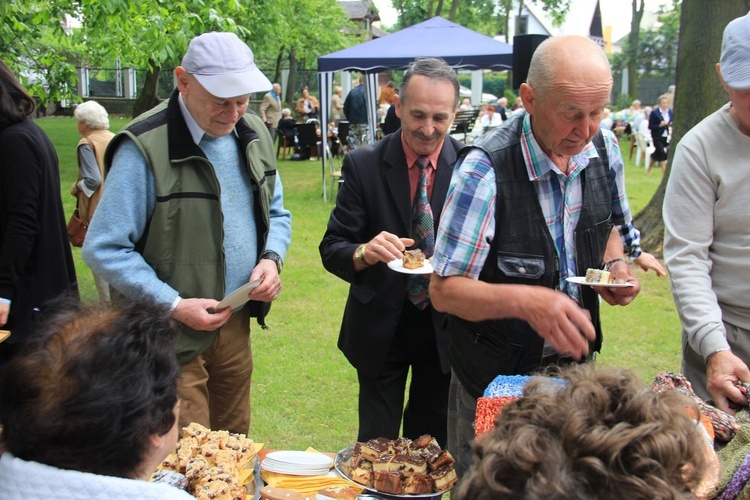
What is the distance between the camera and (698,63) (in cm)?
826

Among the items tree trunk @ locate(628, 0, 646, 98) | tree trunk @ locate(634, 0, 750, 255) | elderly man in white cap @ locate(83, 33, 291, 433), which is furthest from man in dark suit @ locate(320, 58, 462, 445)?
tree trunk @ locate(628, 0, 646, 98)

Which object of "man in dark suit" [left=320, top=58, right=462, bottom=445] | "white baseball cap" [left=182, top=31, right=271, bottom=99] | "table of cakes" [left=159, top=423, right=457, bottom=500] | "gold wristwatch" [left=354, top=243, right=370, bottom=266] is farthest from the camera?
"man in dark suit" [left=320, top=58, right=462, bottom=445]

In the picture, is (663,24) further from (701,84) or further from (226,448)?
(226,448)

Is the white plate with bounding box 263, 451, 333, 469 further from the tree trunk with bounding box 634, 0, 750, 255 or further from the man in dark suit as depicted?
the tree trunk with bounding box 634, 0, 750, 255

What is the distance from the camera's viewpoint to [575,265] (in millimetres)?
2324

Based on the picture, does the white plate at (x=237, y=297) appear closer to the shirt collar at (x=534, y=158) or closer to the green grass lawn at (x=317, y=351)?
the shirt collar at (x=534, y=158)

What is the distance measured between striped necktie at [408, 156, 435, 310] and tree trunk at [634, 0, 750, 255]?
5.79m

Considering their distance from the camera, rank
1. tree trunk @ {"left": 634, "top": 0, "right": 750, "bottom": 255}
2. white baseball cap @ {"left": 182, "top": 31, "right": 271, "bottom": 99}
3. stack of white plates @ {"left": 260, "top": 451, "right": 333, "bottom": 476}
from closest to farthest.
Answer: stack of white plates @ {"left": 260, "top": 451, "right": 333, "bottom": 476}, white baseball cap @ {"left": 182, "top": 31, "right": 271, "bottom": 99}, tree trunk @ {"left": 634, "top": 0, "right": 750, "bottom": 255}

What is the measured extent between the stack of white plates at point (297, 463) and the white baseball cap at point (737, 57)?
182 cm

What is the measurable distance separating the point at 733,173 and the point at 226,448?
191cm

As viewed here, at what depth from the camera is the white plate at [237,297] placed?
2762 mm

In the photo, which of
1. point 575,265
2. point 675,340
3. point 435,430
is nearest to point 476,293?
point 575,265

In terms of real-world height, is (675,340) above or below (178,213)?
below

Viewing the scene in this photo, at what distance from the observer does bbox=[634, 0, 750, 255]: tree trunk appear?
809 cm
